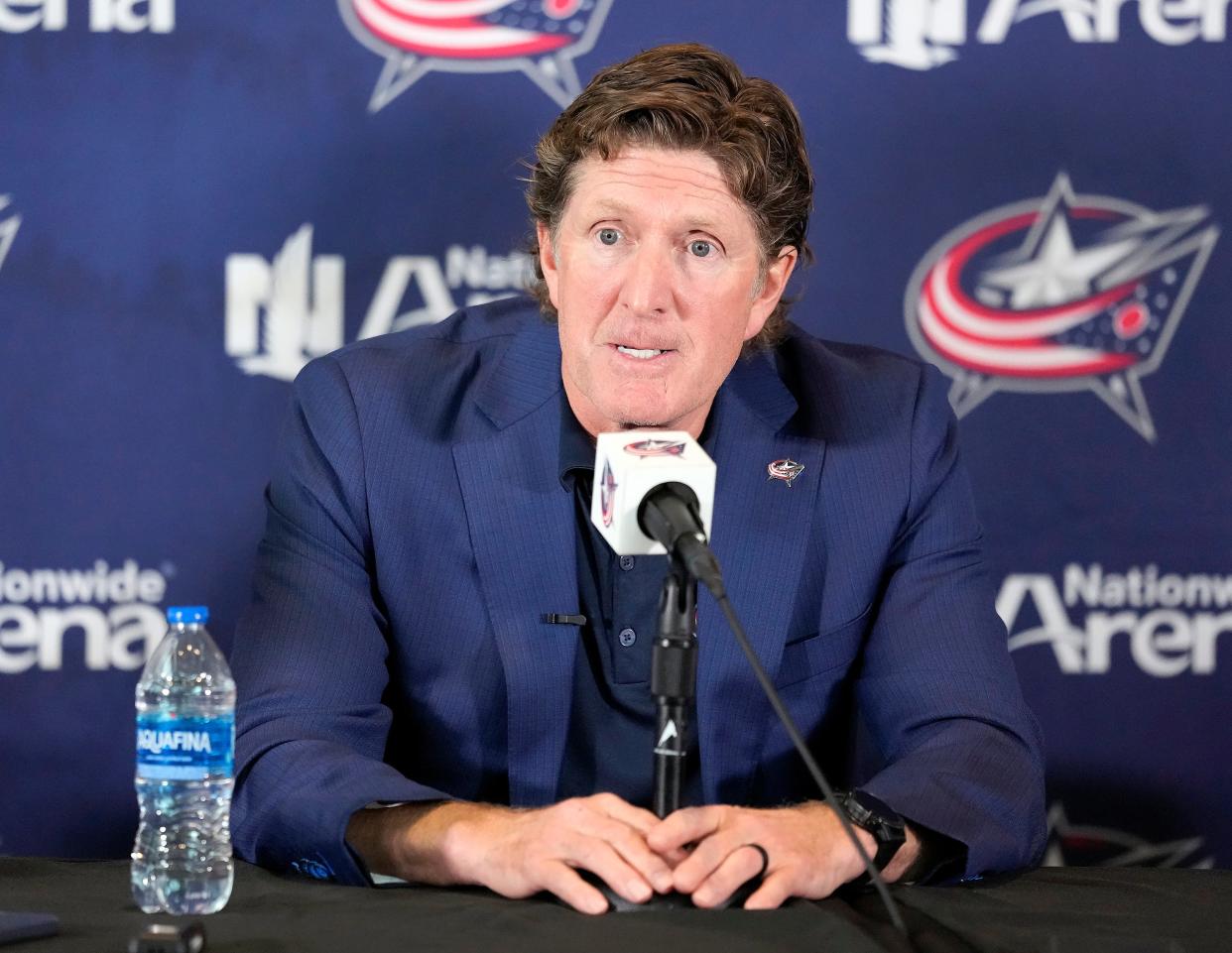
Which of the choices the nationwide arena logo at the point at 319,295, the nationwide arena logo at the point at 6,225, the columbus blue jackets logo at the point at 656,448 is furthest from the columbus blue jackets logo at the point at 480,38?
the columbus blue jackets logo at the point at 656,448

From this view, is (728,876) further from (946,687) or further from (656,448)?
(946,687)

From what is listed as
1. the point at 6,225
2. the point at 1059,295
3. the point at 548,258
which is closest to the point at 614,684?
the point at 548,258

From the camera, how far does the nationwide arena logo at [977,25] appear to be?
297 cm

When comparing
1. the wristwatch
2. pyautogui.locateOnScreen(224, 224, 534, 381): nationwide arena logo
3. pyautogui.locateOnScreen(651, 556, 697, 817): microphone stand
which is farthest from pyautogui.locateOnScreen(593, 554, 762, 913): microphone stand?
pyautogui.locateOnScreen(224, 224, 534, 381): nationwide arena logo

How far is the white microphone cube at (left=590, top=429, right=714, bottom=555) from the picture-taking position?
1609mm

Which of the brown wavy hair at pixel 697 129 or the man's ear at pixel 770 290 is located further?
the man's ear at pixel 770 290

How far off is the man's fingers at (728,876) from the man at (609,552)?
447 mm

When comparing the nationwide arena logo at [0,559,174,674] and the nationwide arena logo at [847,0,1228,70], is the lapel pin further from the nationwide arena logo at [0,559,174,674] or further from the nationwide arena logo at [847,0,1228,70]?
the nationwide arena logo at [0,559,174,674]

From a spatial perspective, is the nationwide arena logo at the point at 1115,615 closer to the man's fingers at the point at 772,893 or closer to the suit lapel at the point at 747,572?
the suit lapel at the point at 747,572

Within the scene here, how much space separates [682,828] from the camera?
66.8 inches

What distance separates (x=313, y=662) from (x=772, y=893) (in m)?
0.74

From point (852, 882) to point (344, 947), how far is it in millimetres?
633

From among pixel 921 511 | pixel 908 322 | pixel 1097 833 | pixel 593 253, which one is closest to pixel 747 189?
pixel 593 253

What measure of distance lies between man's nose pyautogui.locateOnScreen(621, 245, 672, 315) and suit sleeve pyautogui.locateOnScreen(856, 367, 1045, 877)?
1.69 feet
